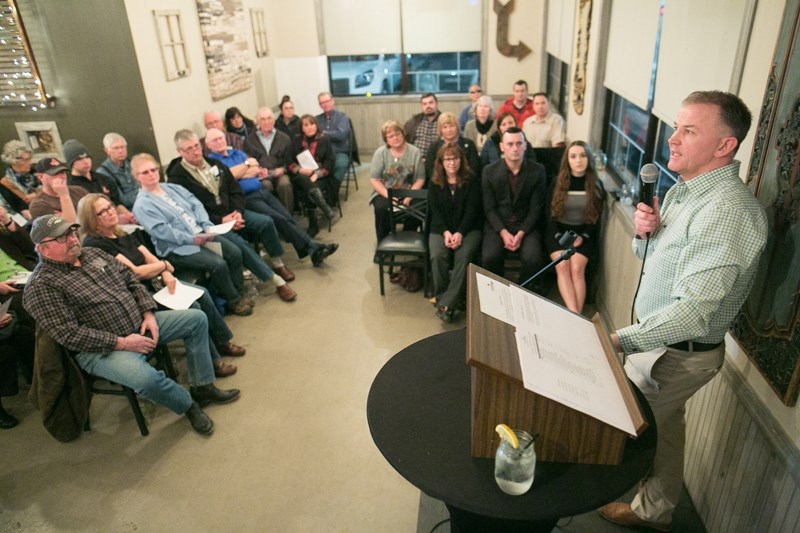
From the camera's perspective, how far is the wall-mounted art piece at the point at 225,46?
5.60 metres

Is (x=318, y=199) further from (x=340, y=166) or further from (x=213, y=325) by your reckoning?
(x=213, y=325)

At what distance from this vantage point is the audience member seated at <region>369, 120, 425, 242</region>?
14.4ft

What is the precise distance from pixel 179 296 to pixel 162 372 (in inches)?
23.6

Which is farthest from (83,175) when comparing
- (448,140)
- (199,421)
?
(448,140)

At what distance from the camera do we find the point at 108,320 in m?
2.63

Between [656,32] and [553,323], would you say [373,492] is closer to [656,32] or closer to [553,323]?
[553,323]

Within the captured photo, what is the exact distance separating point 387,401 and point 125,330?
68.6 inches

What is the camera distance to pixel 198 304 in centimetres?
320

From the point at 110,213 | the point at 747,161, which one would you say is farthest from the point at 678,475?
the point at 110,213

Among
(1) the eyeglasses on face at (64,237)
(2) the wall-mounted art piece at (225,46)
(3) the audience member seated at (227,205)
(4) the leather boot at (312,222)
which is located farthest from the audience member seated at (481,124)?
(1) the eyeglasses on face at (64,237)

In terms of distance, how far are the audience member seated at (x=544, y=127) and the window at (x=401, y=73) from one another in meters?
2.78

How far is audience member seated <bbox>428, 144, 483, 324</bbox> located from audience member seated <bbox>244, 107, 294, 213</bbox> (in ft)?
6.44

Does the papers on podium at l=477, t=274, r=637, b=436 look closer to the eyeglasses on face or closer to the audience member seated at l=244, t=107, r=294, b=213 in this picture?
the eyeglasses on face

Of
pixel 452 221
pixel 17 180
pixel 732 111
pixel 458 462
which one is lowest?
pixel 452 221
